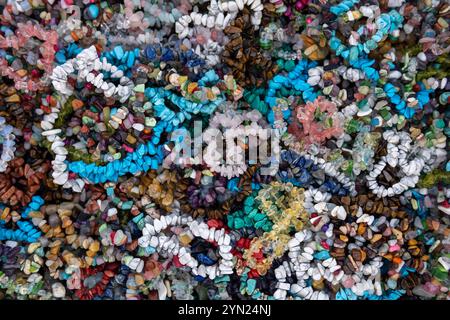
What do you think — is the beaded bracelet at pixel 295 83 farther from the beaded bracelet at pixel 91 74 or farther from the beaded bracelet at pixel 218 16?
the beaded bracelet at pixel 91 74

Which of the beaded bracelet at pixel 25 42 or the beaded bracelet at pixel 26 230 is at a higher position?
the beaded bracelet at pixel 25 42

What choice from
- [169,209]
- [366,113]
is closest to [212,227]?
[169,209]

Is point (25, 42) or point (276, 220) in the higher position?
point (25, 42)

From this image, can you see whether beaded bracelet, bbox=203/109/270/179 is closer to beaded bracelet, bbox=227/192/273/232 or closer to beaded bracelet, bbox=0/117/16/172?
beaded bracelet, bbox=227/192/273/232

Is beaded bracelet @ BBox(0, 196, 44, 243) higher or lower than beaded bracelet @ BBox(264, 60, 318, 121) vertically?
lower

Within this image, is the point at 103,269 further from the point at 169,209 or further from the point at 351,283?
the point at 351,283

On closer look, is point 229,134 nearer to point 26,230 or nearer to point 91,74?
point 91,74

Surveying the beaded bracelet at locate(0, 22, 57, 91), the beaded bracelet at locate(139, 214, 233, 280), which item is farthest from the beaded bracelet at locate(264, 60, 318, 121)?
the beaded bracelet at locate(0, 22, 57, 91)

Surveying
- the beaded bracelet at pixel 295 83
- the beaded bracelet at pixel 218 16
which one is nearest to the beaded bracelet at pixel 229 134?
the beaded bracelet at pixel 295 83

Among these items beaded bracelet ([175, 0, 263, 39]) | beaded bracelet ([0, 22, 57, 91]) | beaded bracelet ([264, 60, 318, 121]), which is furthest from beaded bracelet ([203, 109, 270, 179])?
beaded bracelet ([0, 22, 57, 91])

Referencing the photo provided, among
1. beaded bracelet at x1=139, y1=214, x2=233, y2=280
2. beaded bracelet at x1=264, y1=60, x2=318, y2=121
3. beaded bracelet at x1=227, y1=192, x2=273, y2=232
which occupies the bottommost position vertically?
beaded bracelet at x1=139, y1=214, x2=233, y2=280

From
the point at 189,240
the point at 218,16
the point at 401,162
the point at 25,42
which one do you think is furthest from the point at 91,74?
the point at 401,162
